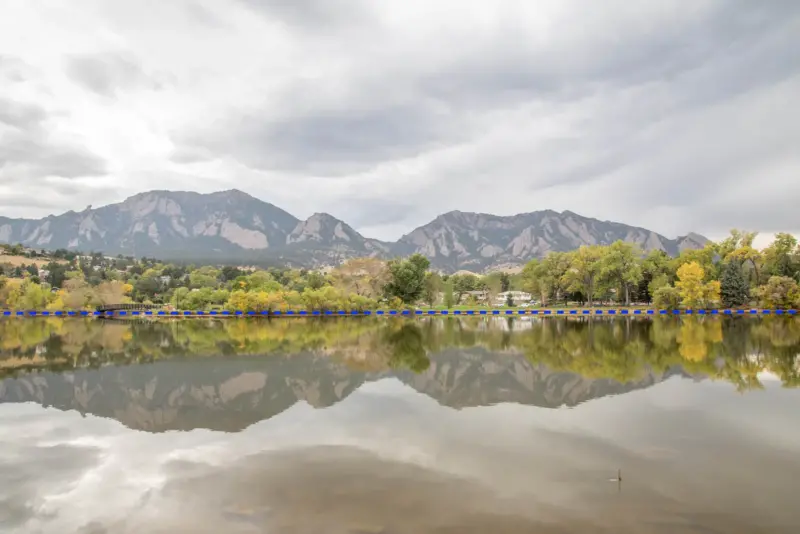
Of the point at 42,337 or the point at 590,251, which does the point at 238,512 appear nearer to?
the point at 42,337

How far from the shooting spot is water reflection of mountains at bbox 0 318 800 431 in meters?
18.6

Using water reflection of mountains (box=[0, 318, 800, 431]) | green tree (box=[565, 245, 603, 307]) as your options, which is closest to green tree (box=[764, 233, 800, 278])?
green tree (box=[565, 245, 603, 307])

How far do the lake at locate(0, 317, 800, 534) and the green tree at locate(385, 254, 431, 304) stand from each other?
47.9 meters

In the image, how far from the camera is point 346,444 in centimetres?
1315

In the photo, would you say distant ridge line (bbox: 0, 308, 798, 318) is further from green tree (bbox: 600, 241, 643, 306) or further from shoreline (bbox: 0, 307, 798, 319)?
green tree (bbox: 600, 241, 643, 306)

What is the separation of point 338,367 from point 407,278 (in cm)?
5016

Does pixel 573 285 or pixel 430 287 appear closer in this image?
pixel 573 285

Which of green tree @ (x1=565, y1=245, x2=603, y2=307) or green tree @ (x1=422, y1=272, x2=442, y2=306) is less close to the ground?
green tree @ (x1=565, y1=245, x2=603, y2=307)

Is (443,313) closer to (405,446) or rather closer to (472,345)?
(472,345)

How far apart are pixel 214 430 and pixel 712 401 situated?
55.4 ft

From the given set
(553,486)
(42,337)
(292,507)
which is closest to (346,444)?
(292,507)

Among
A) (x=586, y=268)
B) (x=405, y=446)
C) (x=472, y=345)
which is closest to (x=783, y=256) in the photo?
(x=586, y=268)

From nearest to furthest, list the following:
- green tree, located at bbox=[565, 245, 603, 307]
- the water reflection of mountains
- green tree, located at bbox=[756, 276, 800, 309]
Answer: the water reflection of mountains < green tree, located at bbox=[756, 276, 800, 309] < green tree, located at bbox=[565, 245, 603, 307]

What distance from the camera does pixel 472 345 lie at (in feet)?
118
